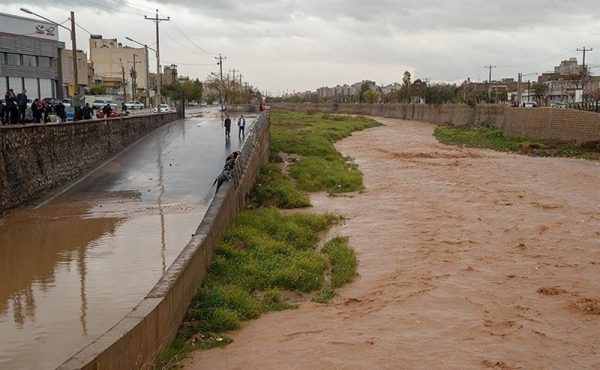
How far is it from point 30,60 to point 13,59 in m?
2.80

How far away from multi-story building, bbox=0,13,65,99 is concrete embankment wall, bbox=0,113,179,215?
3065 centimetres

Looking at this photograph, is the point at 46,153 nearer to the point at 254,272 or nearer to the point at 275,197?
the point at 275,197

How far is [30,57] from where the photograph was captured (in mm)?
58594

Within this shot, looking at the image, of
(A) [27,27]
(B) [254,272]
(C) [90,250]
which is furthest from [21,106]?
(A) [27,27]

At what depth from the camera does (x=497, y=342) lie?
9.77 m

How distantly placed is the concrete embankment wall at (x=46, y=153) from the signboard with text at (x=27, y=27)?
1399 inches

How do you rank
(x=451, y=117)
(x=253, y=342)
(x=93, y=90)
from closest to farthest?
1. (x=253, y=342)
2. (x=451, y=117)
3. (x=93, y=90)

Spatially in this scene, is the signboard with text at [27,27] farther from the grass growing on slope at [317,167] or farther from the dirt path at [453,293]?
the dirt path at [453,293]

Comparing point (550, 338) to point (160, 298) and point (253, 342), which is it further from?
point (160, 298)

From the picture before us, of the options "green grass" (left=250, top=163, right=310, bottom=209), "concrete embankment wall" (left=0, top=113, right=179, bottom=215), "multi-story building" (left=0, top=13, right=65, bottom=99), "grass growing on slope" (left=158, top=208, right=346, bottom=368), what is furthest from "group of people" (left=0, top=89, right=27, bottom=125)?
"multi-story building" (left=0, top=13, right=65, bottom=99)

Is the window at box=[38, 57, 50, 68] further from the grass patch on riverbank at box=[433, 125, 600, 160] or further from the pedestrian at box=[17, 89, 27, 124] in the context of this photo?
the pedestrian at box=[17, 89, 27, 124]

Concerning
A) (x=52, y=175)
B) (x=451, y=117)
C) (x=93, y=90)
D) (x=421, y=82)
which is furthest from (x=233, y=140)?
(x=421, y=82)

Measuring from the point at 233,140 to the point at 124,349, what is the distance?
27.3 meters

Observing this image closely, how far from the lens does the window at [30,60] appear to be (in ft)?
189
